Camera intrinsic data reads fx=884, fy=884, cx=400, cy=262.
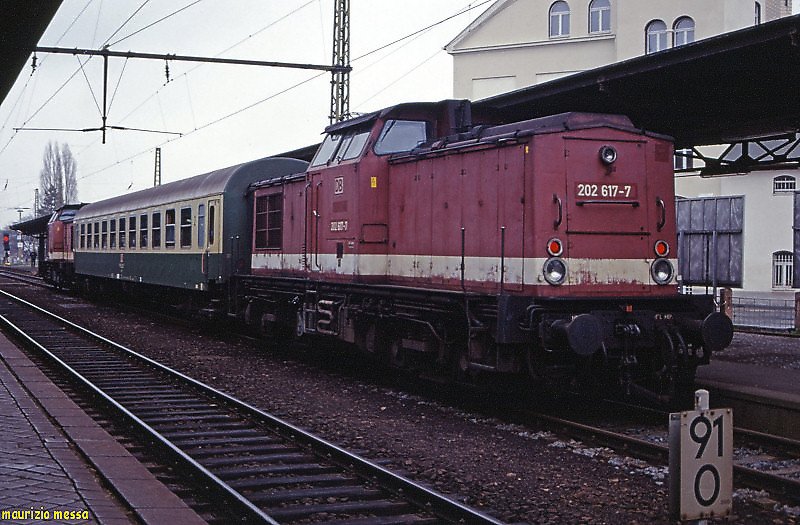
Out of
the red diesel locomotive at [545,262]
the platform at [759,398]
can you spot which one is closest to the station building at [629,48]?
the platform at [759,398]

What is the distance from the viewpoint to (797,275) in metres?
17.2

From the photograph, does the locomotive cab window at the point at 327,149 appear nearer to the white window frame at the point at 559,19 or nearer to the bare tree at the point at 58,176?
the white window frame at the point at 559,19

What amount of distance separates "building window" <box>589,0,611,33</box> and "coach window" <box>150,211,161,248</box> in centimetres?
2591

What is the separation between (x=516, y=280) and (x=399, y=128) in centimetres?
352

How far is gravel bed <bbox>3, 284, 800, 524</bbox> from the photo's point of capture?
252 inches

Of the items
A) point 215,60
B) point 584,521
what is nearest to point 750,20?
point 215,60

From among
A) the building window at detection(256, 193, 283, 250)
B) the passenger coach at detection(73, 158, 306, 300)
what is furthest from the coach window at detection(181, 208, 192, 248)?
the building window at detection(256, 193, 283, 250)

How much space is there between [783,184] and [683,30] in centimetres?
863

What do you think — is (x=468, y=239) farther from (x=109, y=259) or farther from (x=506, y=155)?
(x=109, y=259)

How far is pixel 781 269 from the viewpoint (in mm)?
34969

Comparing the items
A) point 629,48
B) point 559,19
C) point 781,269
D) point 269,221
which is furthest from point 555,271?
point 559,19

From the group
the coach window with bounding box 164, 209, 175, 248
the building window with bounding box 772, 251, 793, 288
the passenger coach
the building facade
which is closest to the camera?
the passenger coach

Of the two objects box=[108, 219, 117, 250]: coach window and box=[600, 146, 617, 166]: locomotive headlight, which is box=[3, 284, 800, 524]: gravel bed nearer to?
box=[600, 146, 617, 166]: locomotive headlight

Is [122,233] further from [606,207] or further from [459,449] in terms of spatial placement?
[459,449]
